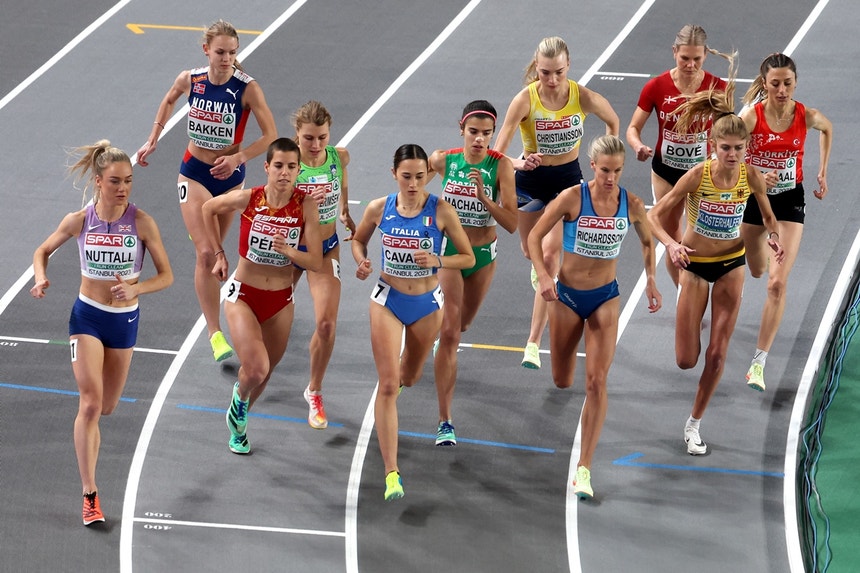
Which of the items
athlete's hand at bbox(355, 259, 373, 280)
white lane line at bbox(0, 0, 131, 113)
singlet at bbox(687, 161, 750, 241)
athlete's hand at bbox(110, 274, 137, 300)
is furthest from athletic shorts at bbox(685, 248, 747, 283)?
white lane line at bbox(0, 0, 131, 113)

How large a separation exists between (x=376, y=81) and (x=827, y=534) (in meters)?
8.16

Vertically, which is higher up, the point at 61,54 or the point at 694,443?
the point at 61,54

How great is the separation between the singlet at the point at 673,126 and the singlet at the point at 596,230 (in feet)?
5.91

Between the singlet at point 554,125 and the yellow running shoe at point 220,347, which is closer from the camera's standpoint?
the yellow running shoe at point 220,347

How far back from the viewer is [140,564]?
9.05 metres

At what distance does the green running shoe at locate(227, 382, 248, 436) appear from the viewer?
9.83 metres

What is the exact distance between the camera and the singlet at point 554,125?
438 inches

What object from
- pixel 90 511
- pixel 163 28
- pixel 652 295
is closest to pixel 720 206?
pixel 652 295

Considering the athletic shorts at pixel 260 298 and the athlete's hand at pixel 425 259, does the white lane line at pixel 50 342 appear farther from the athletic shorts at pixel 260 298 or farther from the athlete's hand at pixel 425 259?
the athlete's hand at pixel 425 259

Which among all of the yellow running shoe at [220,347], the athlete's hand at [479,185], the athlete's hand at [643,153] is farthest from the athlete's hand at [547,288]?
the yellow running shoe at [220,347]

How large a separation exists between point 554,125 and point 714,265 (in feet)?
6.05

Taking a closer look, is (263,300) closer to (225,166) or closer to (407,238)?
(407,238)

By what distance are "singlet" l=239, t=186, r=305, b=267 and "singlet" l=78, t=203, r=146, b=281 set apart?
73cm

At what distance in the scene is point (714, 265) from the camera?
10.1 meters
